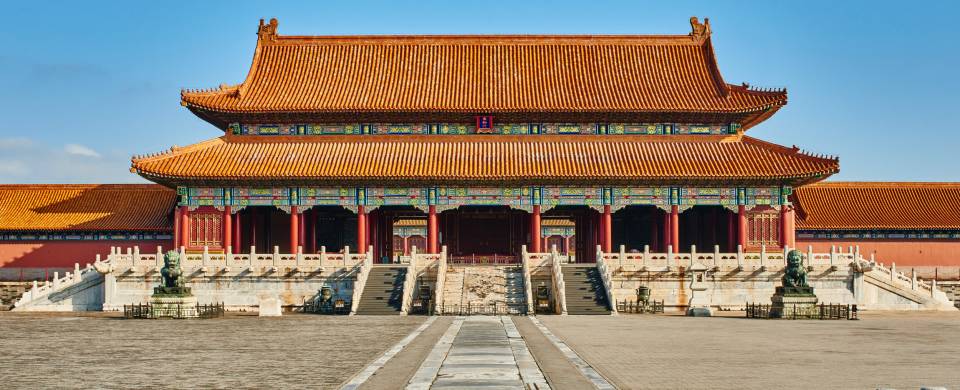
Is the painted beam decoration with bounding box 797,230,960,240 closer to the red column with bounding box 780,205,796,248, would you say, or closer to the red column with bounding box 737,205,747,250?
the red column with bounding box 780,205,796,248

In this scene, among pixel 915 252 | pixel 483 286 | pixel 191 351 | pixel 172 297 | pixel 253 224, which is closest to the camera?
pixel 191 351

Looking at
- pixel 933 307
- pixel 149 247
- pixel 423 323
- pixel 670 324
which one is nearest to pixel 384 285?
pixel 423 323

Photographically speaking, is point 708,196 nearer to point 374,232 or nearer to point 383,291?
point 374,232

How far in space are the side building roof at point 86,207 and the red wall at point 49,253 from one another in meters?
0.92

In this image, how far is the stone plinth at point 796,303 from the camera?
141 ft

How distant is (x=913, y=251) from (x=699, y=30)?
58.0 ft

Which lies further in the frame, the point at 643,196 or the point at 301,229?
the point at 301,229

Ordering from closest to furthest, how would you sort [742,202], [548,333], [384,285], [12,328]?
[548,333]
[12,328]
[384,285]
[742,202]

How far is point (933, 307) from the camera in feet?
164

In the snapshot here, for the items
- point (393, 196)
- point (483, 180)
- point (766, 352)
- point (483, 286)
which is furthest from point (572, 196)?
point (766, 352)

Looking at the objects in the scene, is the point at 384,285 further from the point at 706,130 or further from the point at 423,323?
the point at 706,130

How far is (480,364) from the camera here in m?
23.2

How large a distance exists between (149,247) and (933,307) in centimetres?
3976

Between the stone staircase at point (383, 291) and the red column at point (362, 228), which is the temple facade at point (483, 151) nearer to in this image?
the red column at point (362, 228)
